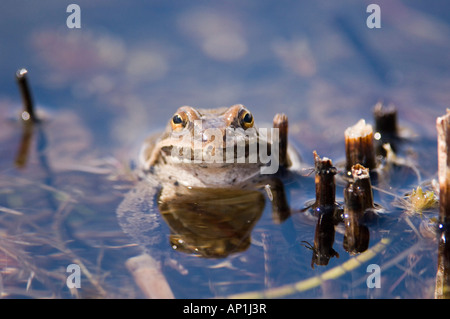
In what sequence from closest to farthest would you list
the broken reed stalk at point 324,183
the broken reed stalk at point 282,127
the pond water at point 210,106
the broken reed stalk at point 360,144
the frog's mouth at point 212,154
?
the pond water at point 210,106
the broken reed stalk at point 324,183
the frog's mouth at point 212,154
the broken reed stalk at point 360,144
the broken reed stalk at point 282,127

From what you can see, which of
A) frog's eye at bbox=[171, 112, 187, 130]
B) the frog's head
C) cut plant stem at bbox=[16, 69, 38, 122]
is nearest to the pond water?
cut plant stem at bbox=[16, 69, 38, 122]

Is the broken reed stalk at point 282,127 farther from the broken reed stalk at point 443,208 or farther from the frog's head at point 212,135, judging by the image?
the broken reed stalk at point 443,208

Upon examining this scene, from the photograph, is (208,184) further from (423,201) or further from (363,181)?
(423,201)

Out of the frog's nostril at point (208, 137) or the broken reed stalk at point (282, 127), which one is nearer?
the frog's nostril at point (208, 137)

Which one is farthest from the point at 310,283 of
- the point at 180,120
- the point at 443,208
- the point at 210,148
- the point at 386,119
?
the point at 386,119

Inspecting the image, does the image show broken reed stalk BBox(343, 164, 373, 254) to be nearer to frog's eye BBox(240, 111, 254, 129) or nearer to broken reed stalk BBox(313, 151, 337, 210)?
broken reed stalk BBox(313, 151, 337, 210)

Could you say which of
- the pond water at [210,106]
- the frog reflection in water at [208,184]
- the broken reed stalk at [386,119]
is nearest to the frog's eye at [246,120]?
the frog reflection in water at [208,184]

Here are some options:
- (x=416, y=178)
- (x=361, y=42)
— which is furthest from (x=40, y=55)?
(x=416, y=178)
